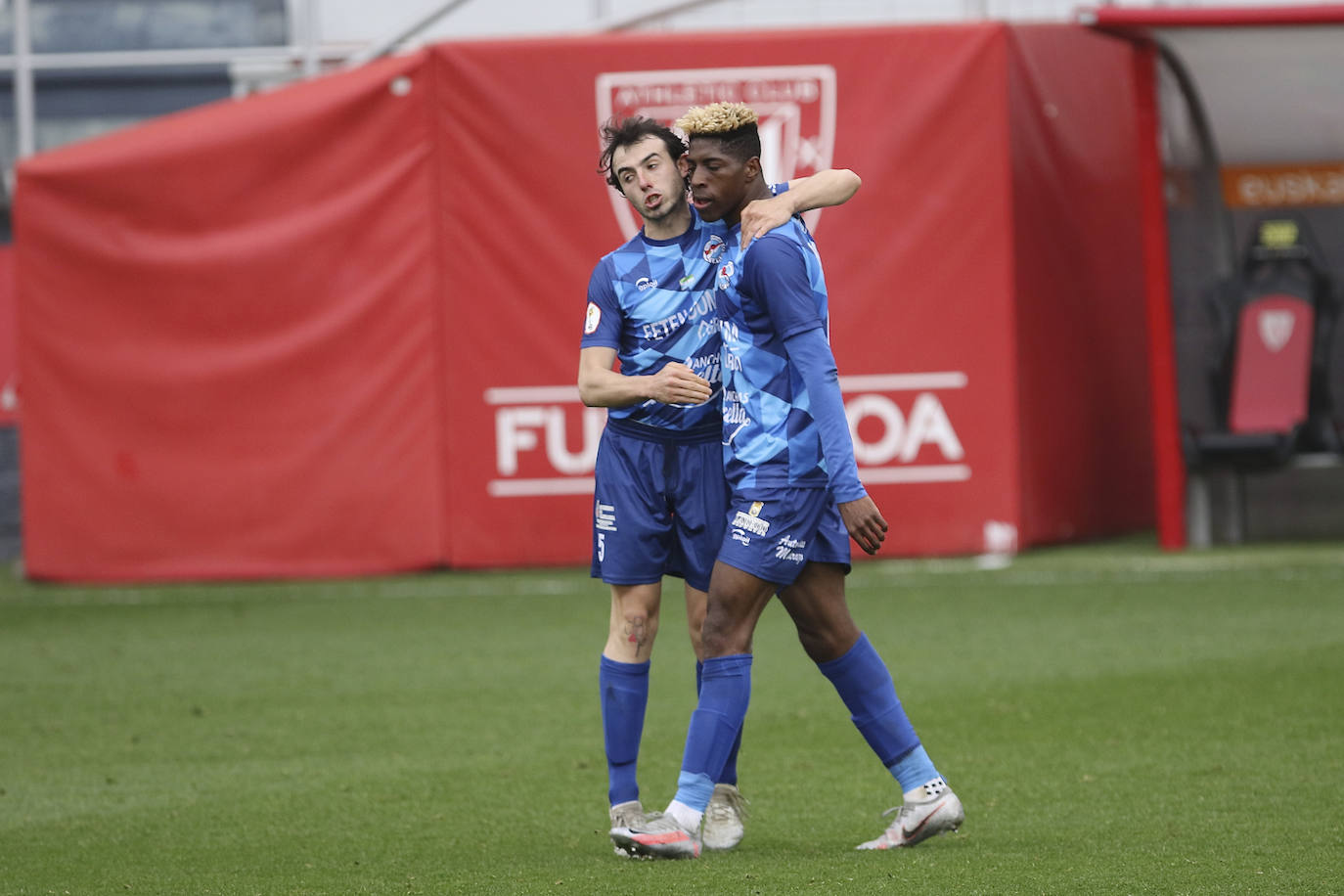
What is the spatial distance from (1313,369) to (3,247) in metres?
9.46

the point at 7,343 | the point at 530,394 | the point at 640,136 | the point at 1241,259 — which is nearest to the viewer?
the point at 640,136

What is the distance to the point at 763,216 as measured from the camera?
434 cm

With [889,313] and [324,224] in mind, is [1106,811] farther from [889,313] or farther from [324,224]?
[324,224]

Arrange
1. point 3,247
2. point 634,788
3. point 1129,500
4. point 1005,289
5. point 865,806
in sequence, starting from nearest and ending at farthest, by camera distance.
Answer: point 634,788
point 865,806
point 1005,289
point 1129,500
point 3,247

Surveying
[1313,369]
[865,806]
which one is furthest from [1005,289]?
[865,806]

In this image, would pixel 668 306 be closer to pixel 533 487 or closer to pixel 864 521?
pixel 864 521

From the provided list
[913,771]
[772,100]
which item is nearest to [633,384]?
[913,771]

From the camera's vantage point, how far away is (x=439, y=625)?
9.30 metres

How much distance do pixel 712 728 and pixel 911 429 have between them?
22.9ft

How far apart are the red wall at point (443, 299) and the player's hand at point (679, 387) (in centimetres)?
676

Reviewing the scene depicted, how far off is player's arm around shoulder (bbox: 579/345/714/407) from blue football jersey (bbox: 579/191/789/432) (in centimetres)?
6

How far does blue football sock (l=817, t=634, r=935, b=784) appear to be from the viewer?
14.8 feet

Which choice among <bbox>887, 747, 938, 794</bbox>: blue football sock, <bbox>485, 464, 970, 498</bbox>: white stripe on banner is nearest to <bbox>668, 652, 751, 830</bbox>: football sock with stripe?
<bbox>887, 747, 938, 794</bbox>: blue football sock

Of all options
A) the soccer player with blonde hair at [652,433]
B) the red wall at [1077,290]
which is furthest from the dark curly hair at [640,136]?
the red wall at [1077,290]
